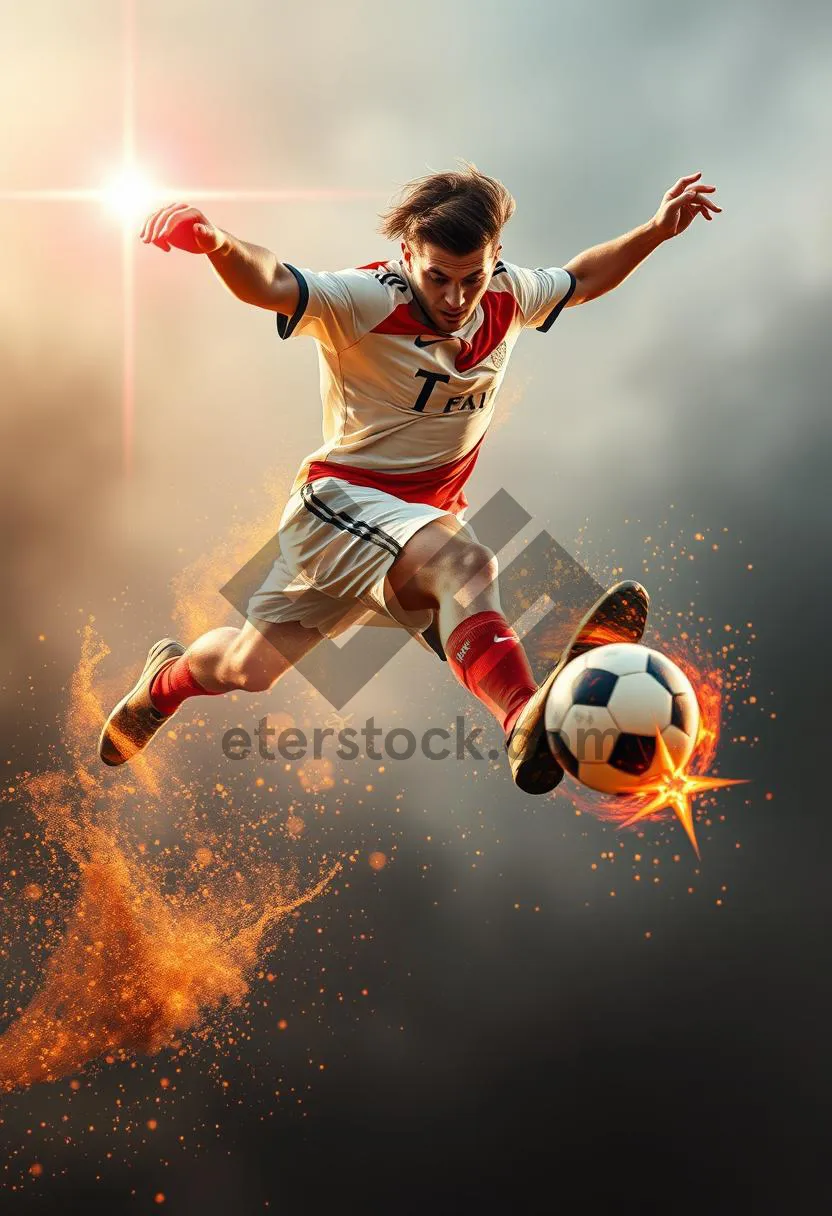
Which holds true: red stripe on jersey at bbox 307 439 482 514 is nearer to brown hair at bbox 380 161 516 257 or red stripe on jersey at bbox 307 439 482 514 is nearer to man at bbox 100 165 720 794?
man at bbox 100 165 720 794

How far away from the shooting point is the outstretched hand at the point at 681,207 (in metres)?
4.07

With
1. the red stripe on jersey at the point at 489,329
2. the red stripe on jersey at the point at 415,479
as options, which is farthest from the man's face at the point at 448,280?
the red stripe on jersey at the point at 415,479

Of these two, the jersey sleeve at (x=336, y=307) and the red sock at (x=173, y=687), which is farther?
the red sock at (x=173, y=687)

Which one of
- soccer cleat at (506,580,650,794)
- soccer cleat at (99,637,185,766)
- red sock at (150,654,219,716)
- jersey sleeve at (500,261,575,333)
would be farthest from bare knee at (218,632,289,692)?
jersey sleeve at (500,261,575,333)

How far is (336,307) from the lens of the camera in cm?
358

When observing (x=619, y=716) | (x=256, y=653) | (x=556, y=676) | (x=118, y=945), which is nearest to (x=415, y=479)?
(x=256, y=653)

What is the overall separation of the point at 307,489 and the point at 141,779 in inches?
206

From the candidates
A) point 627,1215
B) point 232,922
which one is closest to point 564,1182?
point 627,1215

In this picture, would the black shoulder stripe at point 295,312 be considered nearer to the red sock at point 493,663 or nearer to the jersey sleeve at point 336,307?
the jersey sleeve at point 336,307

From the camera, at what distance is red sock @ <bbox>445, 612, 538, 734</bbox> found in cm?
315

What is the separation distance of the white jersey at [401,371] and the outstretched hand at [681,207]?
0.48 m

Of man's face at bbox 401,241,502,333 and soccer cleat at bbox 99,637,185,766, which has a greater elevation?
soccer cleat at bbox 99,637,185,766

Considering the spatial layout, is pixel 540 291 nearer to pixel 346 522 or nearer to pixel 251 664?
pixel 346 522

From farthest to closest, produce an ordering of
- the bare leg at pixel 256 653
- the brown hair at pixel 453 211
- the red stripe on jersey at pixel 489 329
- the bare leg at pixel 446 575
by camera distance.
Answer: the bare leg at pixel 256 653
the red stripe on jersey at pixel 489 329
the brown hair at pixel 453 211
the bare leg at pixel 446 575
